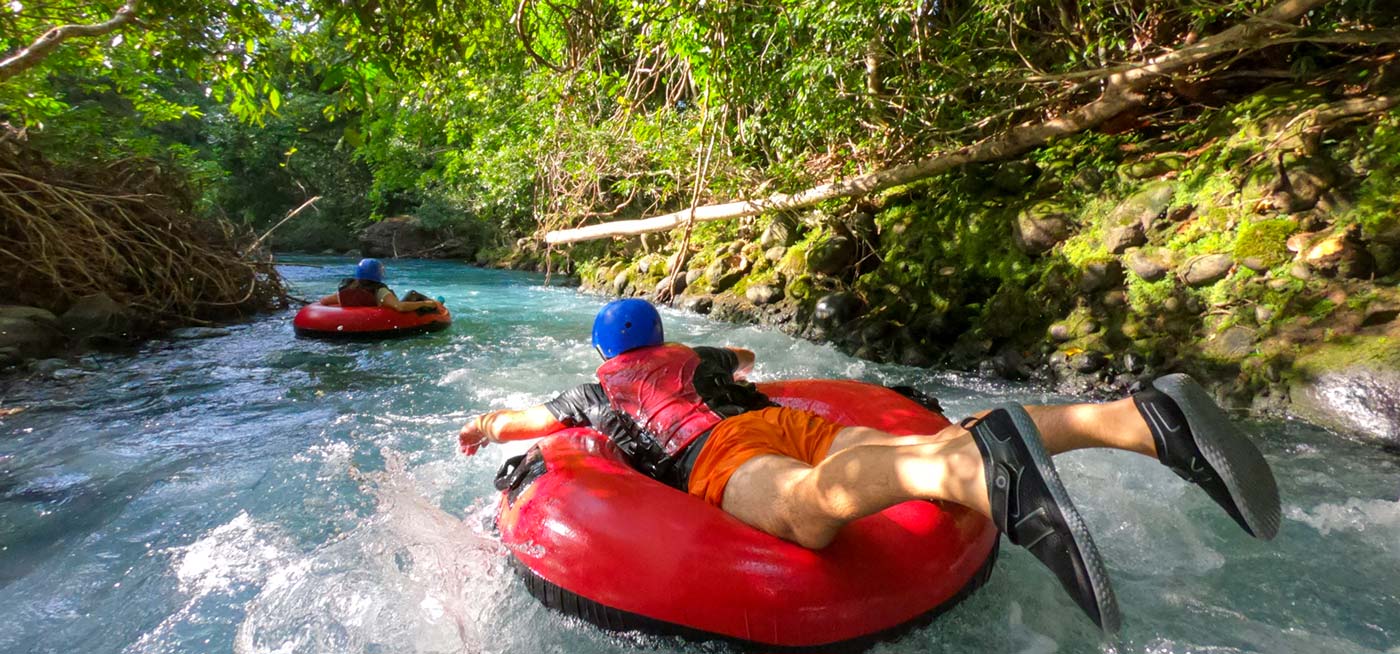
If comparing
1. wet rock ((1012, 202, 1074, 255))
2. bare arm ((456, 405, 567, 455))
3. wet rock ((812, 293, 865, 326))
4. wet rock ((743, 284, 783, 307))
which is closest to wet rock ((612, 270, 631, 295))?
wet rock ((743, 284, 783, 307))

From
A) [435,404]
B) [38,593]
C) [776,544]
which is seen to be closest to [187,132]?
[435,404]

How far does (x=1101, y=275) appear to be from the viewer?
519 centimetres

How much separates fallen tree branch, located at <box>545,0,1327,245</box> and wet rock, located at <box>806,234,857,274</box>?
0.50 meters

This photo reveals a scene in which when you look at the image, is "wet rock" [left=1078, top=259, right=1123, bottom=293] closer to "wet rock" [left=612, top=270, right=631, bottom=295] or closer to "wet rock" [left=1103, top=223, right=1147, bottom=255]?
"wet rock" [left=1103, top=223, right=1147, bottom=255]

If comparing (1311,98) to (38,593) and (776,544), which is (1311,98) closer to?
(776,544)

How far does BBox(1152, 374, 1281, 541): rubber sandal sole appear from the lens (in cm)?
Answer: 169

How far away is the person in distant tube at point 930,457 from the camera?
5.09 ft

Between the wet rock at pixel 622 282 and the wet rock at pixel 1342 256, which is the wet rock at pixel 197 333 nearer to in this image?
the wet rock at pixel 622 282

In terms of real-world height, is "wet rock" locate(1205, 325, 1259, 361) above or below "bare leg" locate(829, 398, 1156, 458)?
below

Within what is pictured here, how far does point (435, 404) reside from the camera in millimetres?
5316

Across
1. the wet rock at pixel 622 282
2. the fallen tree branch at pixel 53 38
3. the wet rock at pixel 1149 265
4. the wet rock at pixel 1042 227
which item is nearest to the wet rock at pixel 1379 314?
the wet rock at pixel 1149 265

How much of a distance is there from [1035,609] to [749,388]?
1474 millimetres

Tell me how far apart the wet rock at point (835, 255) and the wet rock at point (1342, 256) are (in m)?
3.93

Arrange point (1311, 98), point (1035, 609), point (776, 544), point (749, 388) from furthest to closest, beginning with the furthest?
point (1311, 98), point (749, 388), point (1035, 609), point (776, 544)
